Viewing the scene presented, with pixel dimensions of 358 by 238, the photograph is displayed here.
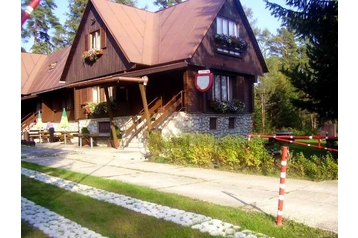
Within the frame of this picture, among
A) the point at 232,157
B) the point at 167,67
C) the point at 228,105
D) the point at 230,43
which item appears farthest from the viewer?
the point at 230,43

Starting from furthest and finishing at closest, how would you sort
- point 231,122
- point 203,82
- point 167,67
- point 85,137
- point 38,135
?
point 38,135 < point 231,122 < point 85,137 < point 167,67 < point 203,82

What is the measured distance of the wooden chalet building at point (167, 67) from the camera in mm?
18406

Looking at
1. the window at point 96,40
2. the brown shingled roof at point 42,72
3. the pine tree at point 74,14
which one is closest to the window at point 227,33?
the window at point 96,40

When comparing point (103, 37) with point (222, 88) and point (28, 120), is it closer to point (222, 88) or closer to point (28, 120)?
point (222, 88)

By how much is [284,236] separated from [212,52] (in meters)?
15.5

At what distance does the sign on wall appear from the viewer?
17219mm

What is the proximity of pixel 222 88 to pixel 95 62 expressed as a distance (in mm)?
8190

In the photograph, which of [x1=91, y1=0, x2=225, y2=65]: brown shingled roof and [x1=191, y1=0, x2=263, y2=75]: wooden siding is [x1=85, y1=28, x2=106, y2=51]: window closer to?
[x1=91, y1=0, x2=225, y2=65]: brown shingled roof

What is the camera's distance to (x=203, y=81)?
17.5 meters

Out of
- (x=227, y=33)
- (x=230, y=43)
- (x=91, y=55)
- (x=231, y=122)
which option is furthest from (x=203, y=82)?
(x=91, y=55)

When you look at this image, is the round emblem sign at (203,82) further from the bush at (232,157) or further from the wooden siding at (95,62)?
the bush at (232,157)

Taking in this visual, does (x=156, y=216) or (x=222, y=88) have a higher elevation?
(x=222, y=88)

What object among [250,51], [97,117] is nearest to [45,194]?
[97,117]
